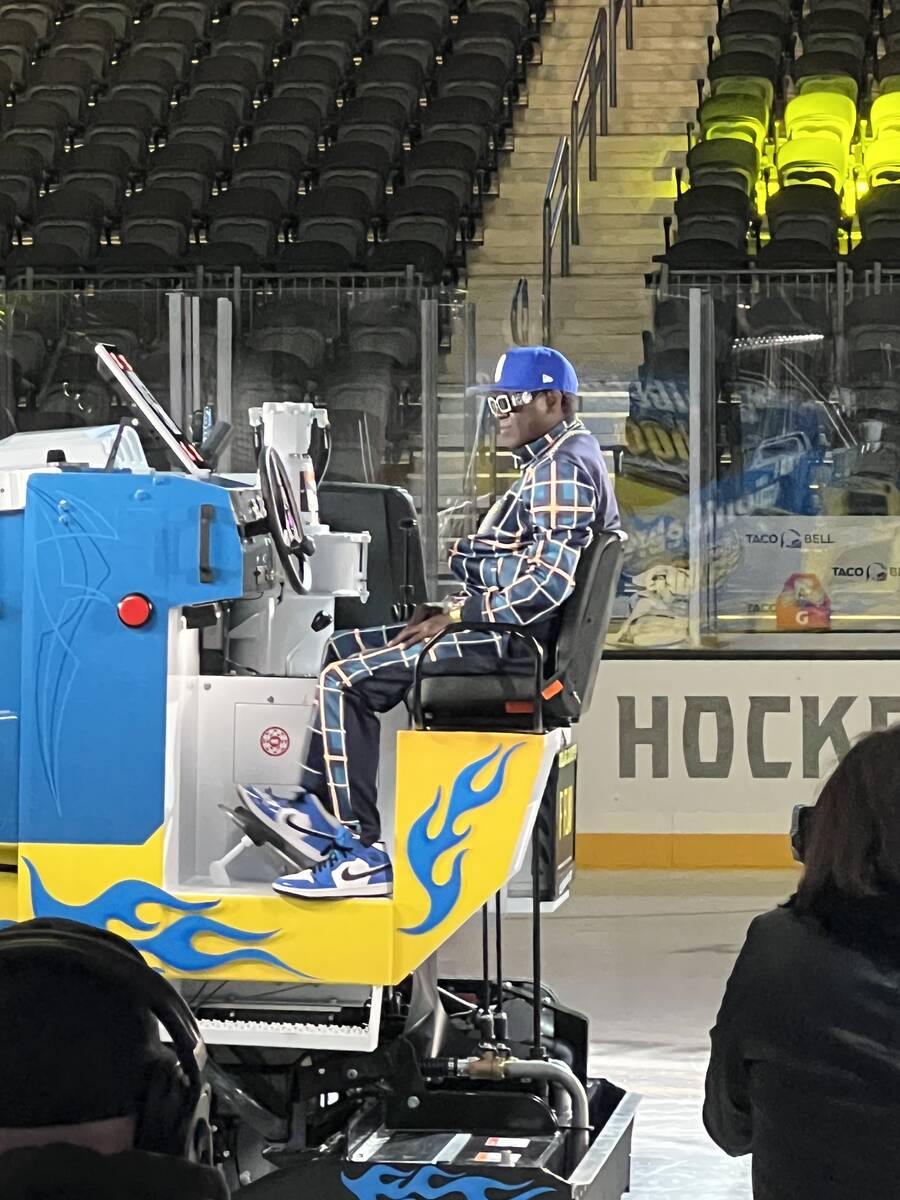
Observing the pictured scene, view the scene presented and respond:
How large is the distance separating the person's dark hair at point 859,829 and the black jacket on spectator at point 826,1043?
0.8 inches

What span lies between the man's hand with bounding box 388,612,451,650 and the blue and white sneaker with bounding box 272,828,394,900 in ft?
1.32

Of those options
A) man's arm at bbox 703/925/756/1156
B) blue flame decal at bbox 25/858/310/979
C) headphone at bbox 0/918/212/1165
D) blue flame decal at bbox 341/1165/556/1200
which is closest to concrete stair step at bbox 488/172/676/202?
blue flame decal at bbox 25/858/310/979

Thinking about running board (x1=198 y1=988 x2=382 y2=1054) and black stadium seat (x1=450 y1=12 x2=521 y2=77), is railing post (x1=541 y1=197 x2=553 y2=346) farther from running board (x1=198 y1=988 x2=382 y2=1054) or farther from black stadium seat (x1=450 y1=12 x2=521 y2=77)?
running board (x1=198 y1=988 x2=382 y2=1054)

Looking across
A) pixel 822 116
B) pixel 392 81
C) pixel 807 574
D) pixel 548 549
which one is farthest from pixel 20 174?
pixel 548 549

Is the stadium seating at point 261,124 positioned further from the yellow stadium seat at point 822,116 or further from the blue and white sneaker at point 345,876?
the blue and white sneaker at point 345,876

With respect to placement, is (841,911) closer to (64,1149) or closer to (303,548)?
(64,1149)

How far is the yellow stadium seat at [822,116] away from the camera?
12883 mm

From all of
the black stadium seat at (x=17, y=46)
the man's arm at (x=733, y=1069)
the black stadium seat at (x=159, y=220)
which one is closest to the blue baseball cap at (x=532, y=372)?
the man's arm at (x=733, y=1069)

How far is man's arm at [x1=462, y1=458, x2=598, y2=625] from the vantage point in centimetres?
379

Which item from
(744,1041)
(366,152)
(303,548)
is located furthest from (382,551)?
(366,152)

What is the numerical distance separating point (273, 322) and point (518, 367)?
4.26m

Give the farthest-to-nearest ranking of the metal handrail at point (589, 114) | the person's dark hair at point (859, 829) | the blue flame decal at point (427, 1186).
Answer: the metal handrail at point (589, 114), the blue flame decal at point (427, 1186), the person's dark hair at point (859, 829)

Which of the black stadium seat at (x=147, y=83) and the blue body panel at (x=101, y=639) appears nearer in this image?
the blue body panel at (x=101, y=639)

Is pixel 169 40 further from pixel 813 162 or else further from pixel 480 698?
pixel 480 698
